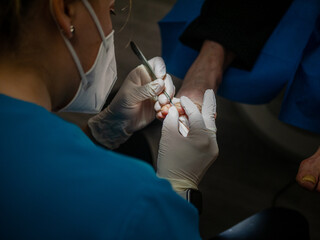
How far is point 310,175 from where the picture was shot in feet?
3.20

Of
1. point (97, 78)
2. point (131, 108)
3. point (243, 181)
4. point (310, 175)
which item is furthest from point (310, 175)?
point (97, 78)

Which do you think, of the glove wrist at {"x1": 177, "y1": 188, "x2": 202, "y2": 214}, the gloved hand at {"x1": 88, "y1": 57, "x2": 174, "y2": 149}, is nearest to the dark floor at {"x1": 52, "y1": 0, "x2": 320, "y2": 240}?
the gloved hand at {"x1": 88, "y1": 57, "x2": 174, "y2": 149}

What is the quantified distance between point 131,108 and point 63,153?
56cm

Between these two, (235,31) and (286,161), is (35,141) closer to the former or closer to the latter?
(235,31)

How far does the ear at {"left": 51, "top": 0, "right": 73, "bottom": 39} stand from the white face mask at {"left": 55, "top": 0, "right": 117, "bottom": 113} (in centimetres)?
4

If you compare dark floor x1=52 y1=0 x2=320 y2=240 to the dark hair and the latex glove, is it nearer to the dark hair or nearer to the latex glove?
the latex glove

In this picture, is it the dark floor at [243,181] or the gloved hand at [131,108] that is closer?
the gloved hand at [131,108]

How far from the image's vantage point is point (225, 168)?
1.43 m

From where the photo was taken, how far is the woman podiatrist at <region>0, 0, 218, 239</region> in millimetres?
460

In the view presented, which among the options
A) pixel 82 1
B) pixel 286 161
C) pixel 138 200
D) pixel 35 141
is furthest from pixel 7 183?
pixel 286 161

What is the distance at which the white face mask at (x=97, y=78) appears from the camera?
28.0 inches

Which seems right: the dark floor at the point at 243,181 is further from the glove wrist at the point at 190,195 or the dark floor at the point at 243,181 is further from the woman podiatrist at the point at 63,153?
the woman podiatrist at the point at 63,153

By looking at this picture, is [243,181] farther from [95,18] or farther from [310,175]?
[95,18]

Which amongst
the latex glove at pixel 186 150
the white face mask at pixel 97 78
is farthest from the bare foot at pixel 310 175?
the white face mask at pixel 97 78
